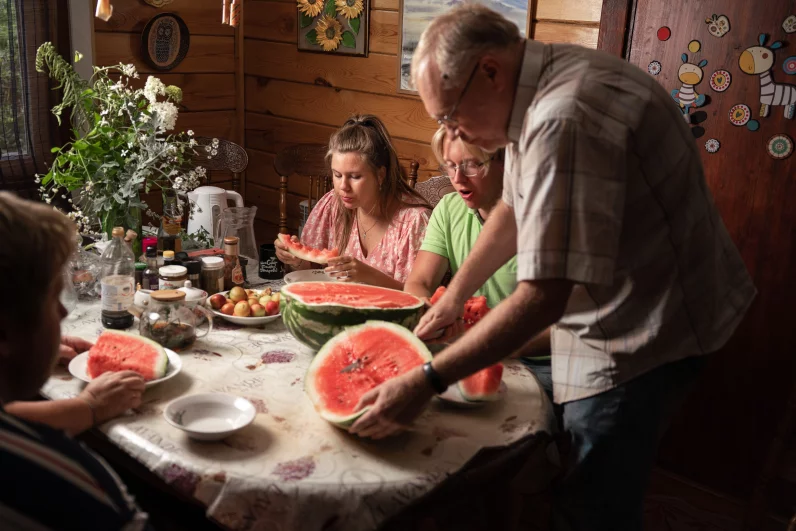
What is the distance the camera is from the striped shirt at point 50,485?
2.89 ft

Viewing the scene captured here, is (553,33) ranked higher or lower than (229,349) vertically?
higher

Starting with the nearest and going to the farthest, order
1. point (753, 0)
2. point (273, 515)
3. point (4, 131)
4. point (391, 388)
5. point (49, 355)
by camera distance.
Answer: point (49, 355) → point (273, 515) → point (391, 388) → point (753, 0) → point (4, 131)

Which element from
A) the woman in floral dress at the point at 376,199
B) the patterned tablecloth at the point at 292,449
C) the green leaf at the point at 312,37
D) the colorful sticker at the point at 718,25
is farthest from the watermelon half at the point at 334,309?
the green leaf at the point at 312,37

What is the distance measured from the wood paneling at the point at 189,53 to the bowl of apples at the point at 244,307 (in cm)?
236

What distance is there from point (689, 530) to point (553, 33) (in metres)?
2.04

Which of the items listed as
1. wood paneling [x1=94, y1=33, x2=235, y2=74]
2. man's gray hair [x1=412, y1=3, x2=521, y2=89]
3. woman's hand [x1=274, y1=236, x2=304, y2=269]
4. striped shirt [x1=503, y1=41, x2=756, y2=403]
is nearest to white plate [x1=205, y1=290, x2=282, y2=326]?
woman's hand [x1=274, y1=236, x2=304, y2=269]

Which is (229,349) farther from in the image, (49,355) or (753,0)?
(753,0)

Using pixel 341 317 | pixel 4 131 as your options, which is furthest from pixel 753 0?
pixel 4 131

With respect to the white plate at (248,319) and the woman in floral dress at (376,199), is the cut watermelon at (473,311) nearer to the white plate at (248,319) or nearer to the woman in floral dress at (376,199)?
the white plate at (248,319)

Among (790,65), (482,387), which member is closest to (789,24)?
(790,65)

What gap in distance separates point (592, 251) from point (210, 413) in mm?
833

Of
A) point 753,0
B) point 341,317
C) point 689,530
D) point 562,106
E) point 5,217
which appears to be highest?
point 753,0

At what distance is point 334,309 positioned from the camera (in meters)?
1.78

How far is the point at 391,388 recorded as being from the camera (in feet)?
4.66
